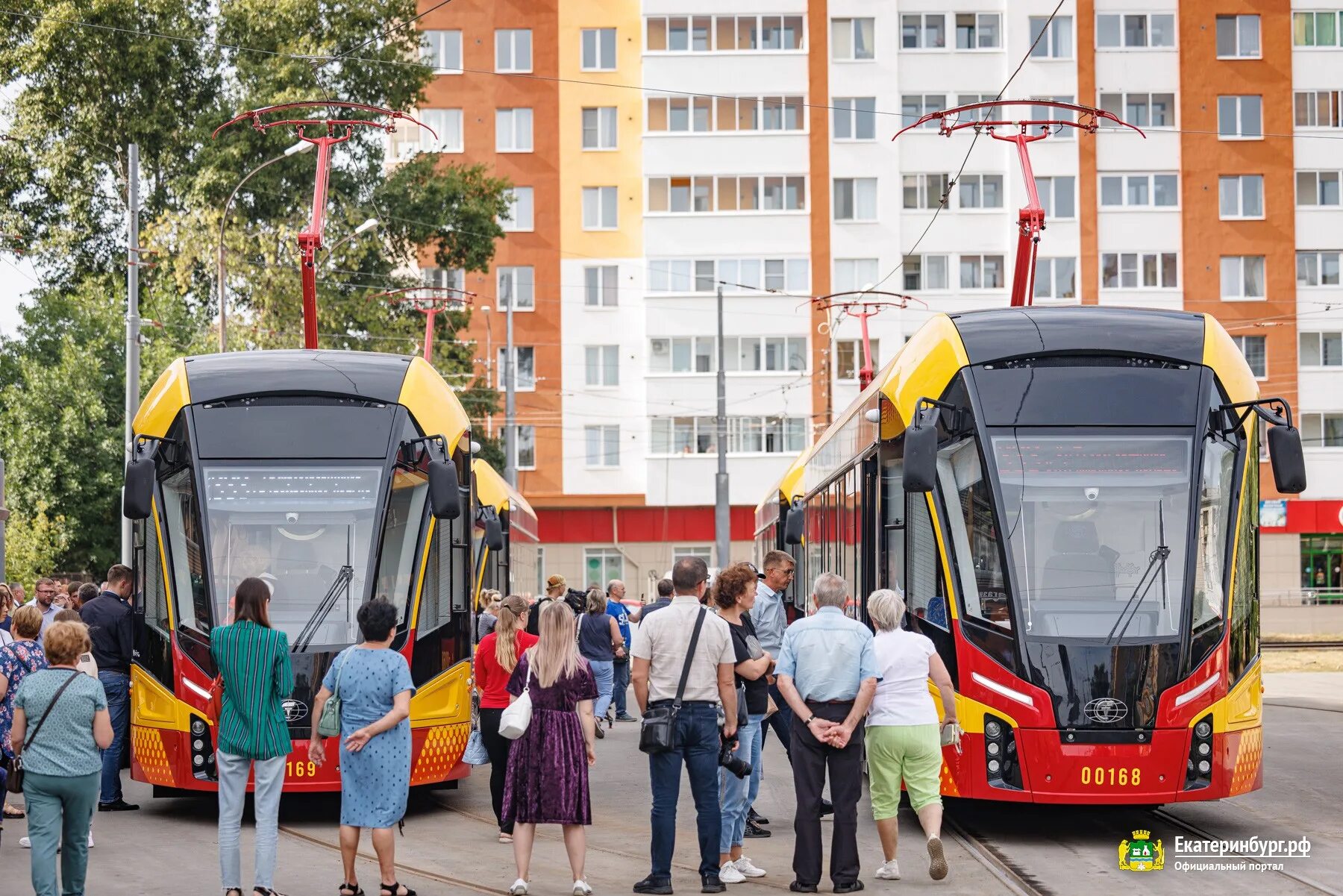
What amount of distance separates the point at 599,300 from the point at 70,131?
16.9 meters

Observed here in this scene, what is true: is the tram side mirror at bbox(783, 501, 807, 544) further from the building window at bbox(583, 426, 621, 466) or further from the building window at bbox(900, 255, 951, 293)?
the building window at bbox(583, 426, 621, 466)

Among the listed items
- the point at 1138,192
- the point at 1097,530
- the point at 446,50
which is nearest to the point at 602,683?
the point at 1097,530

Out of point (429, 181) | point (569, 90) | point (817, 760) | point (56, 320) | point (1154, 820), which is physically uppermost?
point (569, 90)

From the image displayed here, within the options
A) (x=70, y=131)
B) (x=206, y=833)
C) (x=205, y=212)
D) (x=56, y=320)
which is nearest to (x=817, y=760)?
(x=206, y=833)

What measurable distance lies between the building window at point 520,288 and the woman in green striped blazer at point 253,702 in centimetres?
4901

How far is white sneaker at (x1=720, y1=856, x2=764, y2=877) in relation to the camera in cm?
1066

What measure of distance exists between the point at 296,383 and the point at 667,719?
486 cm

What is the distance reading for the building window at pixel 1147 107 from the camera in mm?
56531

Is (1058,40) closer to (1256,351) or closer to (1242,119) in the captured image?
(1242,119)

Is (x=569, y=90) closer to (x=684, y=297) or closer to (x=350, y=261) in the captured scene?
(x=684, y=297)

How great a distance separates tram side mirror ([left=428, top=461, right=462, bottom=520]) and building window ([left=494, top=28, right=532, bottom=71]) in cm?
4724

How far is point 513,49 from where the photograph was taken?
58938mm

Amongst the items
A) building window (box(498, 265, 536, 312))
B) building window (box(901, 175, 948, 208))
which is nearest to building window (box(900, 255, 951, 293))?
building window (box(901, 175, 948, 208))

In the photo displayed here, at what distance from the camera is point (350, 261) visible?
43.4 metres
